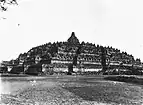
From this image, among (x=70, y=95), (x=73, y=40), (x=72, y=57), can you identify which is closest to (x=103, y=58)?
(x=72, y=57)

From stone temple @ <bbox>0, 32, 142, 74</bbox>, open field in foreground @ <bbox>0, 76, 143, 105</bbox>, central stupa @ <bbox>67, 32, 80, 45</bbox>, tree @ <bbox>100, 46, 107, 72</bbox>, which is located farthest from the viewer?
central stupa @ <bbox>67, 32, 80, 45</bbox>

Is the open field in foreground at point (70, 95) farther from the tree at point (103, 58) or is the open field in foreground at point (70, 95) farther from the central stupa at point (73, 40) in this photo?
the central stupa at point (73, 40)

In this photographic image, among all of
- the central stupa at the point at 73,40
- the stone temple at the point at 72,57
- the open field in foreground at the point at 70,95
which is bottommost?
the open field in foreground at the point at 70,95

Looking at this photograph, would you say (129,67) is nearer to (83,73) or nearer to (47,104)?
(83,73)

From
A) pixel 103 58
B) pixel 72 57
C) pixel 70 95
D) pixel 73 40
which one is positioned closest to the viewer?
pixel 70 95

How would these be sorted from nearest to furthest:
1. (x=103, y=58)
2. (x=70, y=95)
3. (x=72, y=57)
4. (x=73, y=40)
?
1. (x=70, y=95)
2. (x=72, y=57)
3. (x=103, y=58)
4. (x=73, y=40)

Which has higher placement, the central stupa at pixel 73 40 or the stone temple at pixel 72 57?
the central stupa at pixel 73 40

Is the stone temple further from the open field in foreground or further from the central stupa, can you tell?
the open field in foreground

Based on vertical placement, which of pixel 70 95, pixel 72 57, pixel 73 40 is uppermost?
pixel 73 40

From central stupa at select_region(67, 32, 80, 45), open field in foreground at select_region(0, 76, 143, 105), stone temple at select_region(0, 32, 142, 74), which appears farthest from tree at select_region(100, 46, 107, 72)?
open field in foreground at select_region(0, 76, 143, 105)

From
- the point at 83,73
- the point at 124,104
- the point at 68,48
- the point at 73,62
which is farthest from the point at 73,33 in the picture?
the point at 124,104

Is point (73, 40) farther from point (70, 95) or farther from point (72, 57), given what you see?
point (70, 95)

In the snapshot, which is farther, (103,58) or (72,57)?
(103,58)

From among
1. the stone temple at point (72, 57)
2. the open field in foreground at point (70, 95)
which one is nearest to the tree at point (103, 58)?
the stone temple at point (72, 57)
